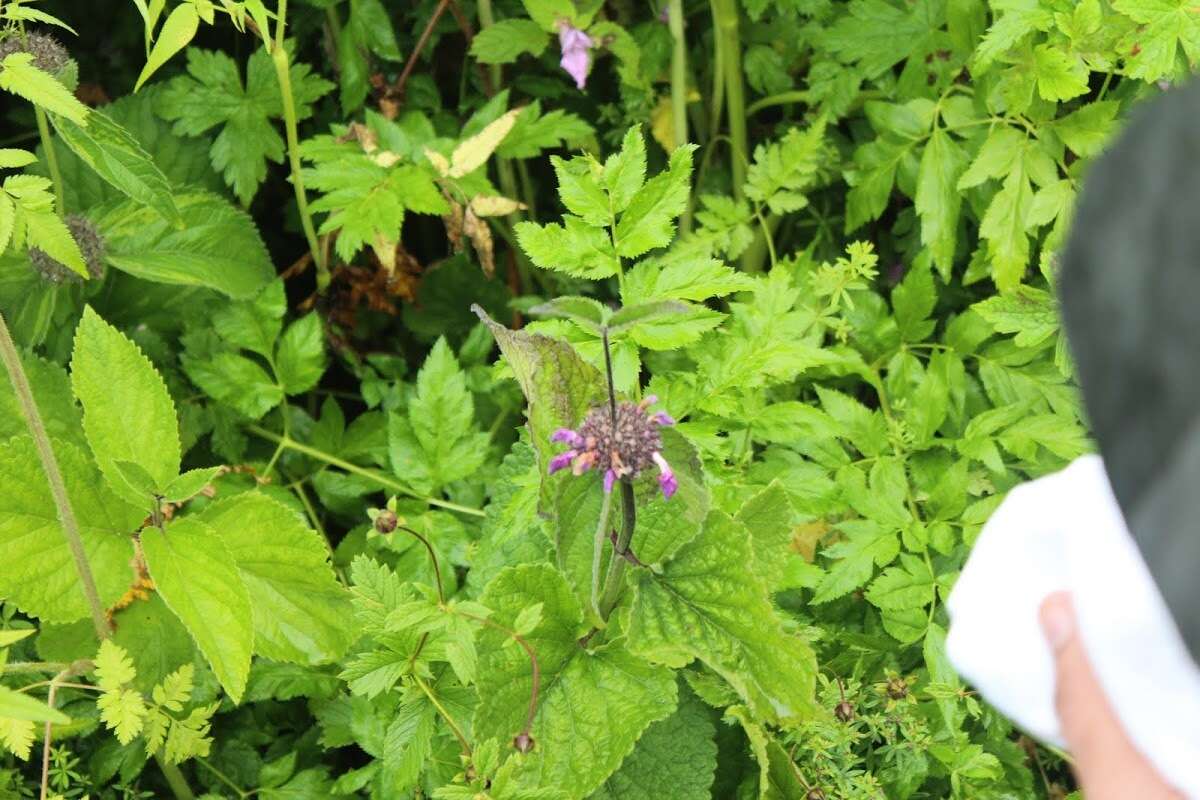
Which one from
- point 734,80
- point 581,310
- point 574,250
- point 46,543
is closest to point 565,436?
point 581,310

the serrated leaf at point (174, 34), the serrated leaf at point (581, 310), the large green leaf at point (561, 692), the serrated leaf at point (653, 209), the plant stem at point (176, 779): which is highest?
the serrated leaf at point (174, 34)

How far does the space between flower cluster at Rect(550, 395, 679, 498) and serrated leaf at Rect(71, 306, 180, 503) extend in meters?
0.58

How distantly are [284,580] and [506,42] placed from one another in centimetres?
84

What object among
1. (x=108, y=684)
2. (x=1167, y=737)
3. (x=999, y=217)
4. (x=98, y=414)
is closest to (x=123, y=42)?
(x=98, y=414)

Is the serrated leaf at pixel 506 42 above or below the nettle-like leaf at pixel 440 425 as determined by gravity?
above

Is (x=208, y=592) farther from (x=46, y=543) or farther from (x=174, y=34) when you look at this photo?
(x=174, y=34)

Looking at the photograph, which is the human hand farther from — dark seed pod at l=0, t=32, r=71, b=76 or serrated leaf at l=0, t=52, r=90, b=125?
dark seed pod at l=0, t=32, r=71, b=76

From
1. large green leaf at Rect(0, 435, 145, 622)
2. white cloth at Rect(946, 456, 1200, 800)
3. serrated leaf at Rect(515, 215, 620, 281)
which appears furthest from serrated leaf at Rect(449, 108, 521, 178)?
white cloth at Rect(946, 456, 1200, 800)

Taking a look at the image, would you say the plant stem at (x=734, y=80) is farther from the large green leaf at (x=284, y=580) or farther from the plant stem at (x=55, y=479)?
the plant stem at (x=55, y=479)

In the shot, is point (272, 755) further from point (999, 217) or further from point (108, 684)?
point (999, 217)

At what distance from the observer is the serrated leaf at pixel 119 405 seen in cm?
130

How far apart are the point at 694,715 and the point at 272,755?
57 cm

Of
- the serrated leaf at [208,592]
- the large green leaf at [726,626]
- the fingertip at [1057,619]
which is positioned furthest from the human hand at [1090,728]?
the serrated leaf at [208,592]

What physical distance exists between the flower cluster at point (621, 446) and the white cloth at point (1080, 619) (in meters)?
0.30
